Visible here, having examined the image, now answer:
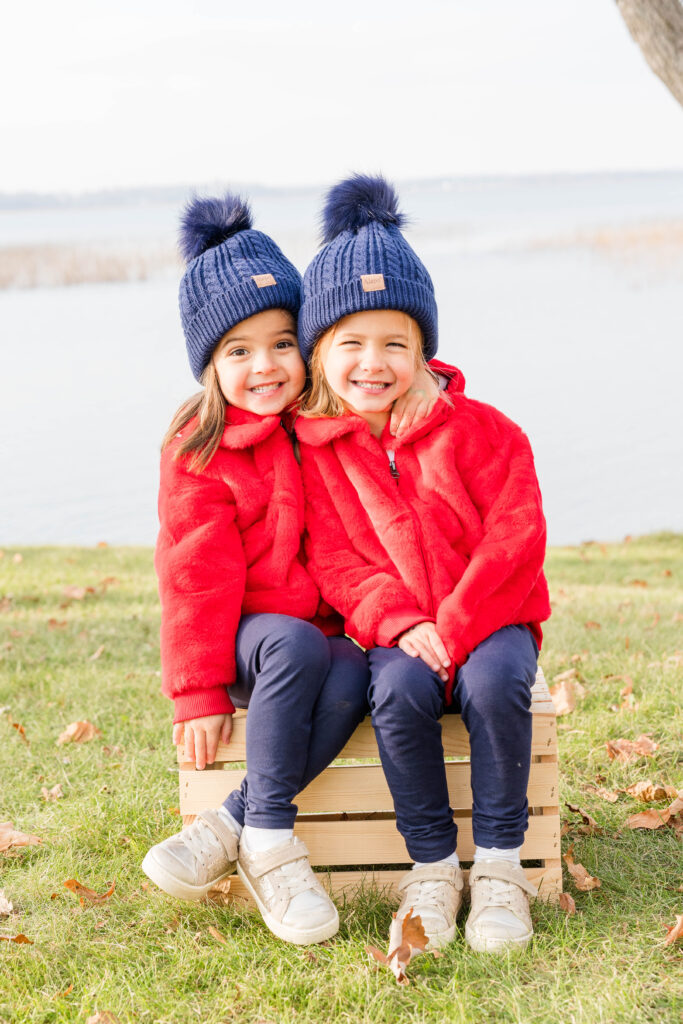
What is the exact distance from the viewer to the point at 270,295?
2.72 metres

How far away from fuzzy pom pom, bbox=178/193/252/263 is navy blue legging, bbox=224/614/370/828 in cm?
109

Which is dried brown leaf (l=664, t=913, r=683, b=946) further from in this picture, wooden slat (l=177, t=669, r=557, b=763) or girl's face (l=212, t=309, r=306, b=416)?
girl's face (l=212, t=309, r=306, b=416)

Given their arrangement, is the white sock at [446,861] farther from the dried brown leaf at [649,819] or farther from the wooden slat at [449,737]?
the dried brown leaf at [649,819]

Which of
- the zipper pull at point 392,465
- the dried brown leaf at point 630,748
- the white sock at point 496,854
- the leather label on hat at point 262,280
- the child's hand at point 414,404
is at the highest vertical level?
the leather label on hat at point 262,280

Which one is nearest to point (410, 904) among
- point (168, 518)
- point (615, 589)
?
point (168, 518)

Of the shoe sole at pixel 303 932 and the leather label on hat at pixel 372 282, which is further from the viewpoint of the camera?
the leather label on hat at pixel 372 282

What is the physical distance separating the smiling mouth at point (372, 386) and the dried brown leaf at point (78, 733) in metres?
1.70

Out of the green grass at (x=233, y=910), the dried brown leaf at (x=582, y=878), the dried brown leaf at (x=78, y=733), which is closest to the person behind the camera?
the green grass at (x=233, y=910)

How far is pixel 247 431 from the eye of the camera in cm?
268

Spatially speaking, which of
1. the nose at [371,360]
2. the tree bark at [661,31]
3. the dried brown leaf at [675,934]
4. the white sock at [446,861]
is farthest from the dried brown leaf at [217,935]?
the tree bark at [661,31]

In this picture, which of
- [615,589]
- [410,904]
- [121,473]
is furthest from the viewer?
[121,473]

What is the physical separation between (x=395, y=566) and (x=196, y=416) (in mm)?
678

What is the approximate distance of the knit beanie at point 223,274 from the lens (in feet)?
8.87

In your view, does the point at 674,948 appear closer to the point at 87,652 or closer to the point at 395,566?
the point at 395,566
